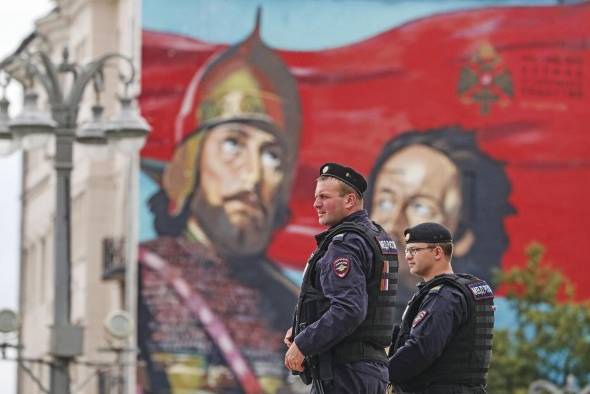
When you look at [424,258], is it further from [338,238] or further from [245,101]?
[245,101]

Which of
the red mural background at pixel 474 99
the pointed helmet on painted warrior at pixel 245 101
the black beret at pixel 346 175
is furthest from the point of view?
the red mural background at pixel 474 99

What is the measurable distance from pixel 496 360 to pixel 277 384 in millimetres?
12967

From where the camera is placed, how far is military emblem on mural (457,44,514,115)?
70.0m

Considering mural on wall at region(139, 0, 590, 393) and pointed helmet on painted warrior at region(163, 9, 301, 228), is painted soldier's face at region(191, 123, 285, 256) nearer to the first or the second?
mural on wall at region(139, 0, 590, 393)

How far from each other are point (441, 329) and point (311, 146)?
54.3 meters

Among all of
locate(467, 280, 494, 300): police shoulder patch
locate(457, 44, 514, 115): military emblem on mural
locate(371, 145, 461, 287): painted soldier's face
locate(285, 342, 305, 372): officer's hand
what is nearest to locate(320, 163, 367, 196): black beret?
locate(285, 342, 305, 372): officer's hand

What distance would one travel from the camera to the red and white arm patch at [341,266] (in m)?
13.7

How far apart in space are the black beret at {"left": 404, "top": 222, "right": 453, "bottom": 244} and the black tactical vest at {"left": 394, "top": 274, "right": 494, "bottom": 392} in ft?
0.76

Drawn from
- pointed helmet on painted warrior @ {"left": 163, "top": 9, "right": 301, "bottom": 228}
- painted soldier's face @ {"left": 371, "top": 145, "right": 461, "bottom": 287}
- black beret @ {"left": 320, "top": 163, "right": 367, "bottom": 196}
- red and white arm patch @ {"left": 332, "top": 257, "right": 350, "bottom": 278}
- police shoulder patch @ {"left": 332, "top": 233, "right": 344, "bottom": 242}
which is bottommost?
red and white arm patch @ {"left": 332, "top": 257, "right": 350, "bottom": 278}

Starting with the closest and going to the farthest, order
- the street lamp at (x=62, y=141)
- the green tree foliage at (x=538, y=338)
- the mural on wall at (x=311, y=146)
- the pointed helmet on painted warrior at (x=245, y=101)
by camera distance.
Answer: the street lamp at (x=62, y=141) < the green tree foliage at (x=538, y=338) < the mural on wall at (x=311, y=146) < the pointed helmet on painted warrior at (x=245, y=101)

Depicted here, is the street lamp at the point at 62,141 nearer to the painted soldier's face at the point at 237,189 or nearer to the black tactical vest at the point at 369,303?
the black tactical vest at the point at 369,303

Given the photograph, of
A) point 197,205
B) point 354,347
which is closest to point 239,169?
point 197,205

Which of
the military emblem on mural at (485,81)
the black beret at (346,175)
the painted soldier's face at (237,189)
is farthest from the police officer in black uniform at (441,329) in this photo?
the military emblem on mural at (485,81)

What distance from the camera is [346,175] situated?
45.6 ft
